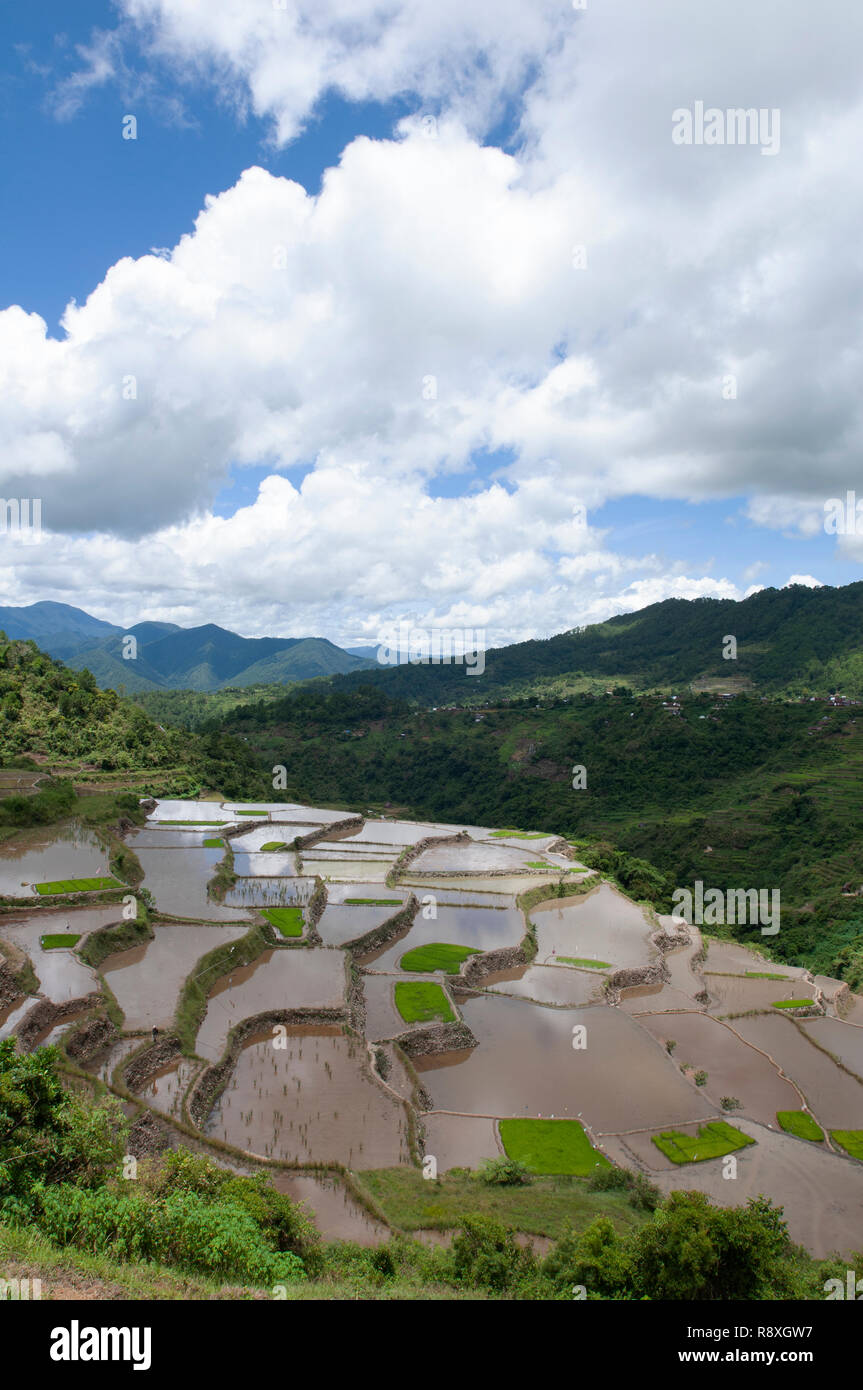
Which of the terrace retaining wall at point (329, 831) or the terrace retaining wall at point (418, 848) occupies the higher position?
the terrace retaining wall at point (329, 831)

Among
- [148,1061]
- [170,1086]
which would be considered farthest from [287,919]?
[170,1086]

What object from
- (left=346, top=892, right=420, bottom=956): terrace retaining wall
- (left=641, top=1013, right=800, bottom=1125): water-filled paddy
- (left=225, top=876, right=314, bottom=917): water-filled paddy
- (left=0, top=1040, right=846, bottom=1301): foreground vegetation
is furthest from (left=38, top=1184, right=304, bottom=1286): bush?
(left=225, top=876, right=314, bottom=917): water-filled paddy

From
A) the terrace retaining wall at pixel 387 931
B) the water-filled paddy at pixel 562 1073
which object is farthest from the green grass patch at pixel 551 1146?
the terrace retaining wall at pixel 387 931

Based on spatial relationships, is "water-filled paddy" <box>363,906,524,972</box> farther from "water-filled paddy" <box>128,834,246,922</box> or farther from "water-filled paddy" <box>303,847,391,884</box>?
"water-filled paddy" <box>128,834,246,922</box>

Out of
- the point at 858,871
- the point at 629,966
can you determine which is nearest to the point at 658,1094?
the point at 629,966

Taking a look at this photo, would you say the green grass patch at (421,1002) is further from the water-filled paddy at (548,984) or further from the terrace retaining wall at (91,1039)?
the terrace retaining wall at (91,1039)
